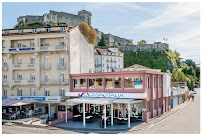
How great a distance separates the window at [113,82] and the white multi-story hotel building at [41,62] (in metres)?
7.34

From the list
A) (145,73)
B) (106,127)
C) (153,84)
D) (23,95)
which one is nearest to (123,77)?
(145,73)

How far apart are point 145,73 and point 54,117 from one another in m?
16.0

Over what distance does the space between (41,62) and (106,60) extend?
41.1m

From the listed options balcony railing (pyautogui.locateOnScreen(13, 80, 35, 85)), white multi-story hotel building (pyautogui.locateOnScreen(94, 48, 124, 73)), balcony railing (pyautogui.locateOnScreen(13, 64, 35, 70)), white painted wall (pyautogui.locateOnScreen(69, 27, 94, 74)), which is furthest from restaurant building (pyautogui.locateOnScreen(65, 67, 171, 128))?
white multi-story hotel building (pyautogui.locateOnScreen(94, 48, 124, 73))

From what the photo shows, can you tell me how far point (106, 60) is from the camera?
76562 millimetres

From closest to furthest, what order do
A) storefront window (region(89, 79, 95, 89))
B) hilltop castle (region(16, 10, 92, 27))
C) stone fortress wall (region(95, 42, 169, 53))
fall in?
storefront window (region(89, 79, 95, 89)) → hilltop castle (region(16, 10, 92, 27)) → stone fortress wall (region(95, 42, 169, 53))

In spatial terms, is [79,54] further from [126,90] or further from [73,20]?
[73,20]

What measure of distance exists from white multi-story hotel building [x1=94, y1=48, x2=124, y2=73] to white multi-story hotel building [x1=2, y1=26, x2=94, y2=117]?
1386 inches

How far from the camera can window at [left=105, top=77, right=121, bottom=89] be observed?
3088cm

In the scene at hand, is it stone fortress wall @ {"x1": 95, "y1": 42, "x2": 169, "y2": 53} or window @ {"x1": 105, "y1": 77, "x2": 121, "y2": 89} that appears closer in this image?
window @ {"x1": 105, "y1": 77, "x2": 121, "y2": 89}

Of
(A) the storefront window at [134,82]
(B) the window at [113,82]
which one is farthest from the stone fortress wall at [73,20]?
(A) the storefront window at [134,82]

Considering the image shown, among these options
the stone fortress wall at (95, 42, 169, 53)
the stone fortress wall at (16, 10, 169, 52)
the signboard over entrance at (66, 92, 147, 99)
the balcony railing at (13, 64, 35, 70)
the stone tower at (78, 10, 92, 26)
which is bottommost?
the signboard over entrance at (66, 92, 147, 99)

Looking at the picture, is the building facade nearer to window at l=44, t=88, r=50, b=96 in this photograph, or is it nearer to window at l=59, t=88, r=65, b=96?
window at l=59, t=88, r=65, b=96

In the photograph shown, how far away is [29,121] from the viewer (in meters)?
29.1
